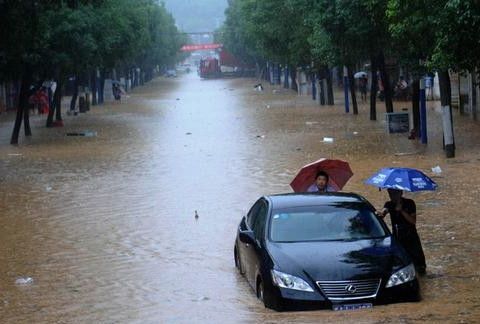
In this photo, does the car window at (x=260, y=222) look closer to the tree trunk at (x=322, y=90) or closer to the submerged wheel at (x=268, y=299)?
the submerged wheel at (x=268, y=299)

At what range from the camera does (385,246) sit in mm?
11180

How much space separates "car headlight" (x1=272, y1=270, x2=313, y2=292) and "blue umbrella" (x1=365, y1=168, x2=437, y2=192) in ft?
6.85

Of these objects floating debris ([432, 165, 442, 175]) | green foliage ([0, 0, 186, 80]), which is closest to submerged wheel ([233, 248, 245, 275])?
floating debris ([432, 165, 442, 175])

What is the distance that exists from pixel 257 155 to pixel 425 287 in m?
18.6

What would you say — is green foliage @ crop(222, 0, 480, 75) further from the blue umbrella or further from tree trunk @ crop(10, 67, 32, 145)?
tree trunk @ crop(10, 67, 32, 145)

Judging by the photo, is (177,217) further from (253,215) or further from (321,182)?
(253,215)

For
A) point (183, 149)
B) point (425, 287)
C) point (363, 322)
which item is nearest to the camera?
point (363, 322)

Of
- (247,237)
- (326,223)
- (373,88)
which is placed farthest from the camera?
(373,88)

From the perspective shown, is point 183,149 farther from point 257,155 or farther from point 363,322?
point 363,322

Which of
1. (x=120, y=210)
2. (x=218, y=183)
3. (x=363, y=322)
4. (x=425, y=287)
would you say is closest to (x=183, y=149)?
(x=218, y=183)

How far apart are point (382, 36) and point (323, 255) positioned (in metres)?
21.9

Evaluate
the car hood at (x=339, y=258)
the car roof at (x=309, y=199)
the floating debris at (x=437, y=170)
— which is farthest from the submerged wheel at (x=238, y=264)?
the floating debris at (x=437, y=170)

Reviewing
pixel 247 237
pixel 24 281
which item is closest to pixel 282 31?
pixel 24 281

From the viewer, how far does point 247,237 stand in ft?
39.5
